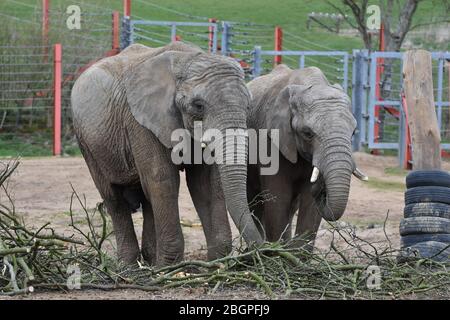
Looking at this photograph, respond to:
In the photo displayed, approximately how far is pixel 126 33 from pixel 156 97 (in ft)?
38.9

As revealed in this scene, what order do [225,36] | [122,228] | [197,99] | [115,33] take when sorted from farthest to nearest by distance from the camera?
A: [225,36]
[115,33]
[122,228]
[197,99]

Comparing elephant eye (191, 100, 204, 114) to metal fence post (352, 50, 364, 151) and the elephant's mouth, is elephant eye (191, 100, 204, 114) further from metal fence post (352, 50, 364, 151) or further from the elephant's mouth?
metal fence post (352, 50, 364, 151)

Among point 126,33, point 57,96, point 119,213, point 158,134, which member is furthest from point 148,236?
point 126,33

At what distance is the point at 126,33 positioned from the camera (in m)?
21.6

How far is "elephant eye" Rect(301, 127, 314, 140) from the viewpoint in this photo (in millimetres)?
9760

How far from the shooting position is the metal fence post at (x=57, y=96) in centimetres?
1930

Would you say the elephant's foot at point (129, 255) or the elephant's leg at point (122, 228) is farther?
the elephant's leg at point (122, 228)

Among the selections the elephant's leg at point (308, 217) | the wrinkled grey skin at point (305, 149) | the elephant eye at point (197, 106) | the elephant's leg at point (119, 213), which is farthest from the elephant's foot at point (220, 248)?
the elephant's leg at point (119, 213)

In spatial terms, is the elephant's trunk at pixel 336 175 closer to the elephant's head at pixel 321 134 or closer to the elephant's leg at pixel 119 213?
the elephant's head at pixel 321 134

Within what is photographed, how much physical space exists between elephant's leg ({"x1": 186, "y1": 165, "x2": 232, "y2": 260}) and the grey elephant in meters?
0.35

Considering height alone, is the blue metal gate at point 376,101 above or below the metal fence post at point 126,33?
below

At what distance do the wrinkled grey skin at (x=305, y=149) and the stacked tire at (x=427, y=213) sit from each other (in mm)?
753

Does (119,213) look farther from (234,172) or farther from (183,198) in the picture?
A: (183,198)
